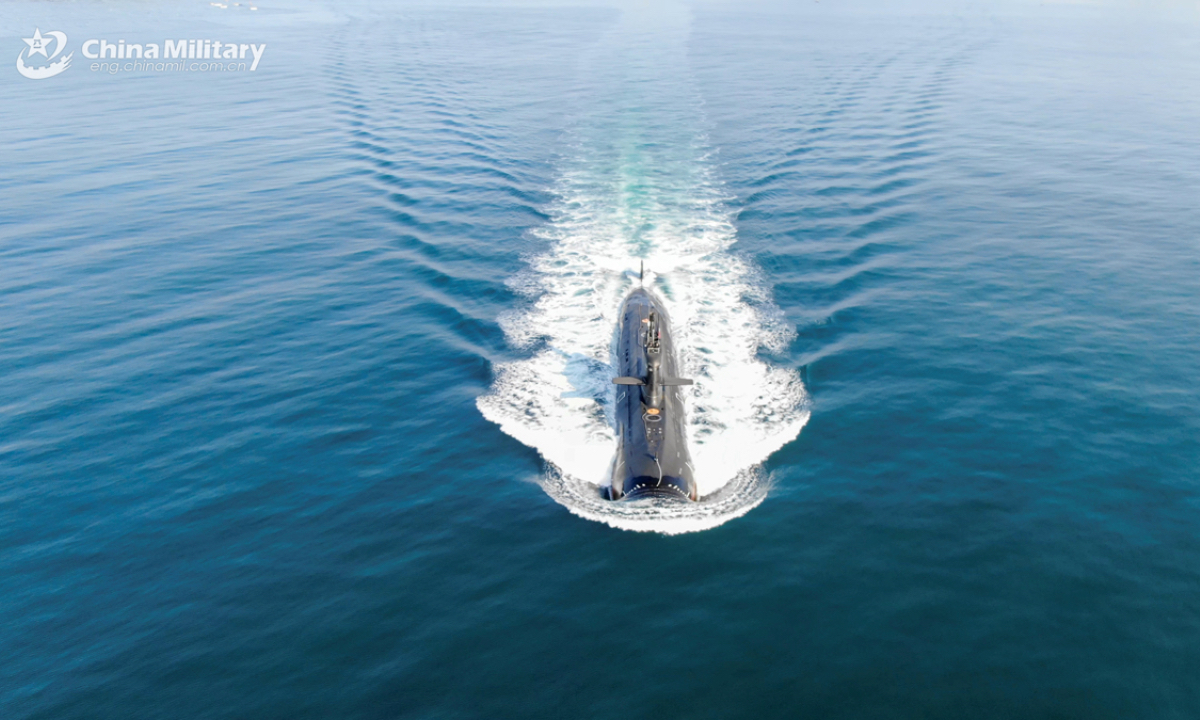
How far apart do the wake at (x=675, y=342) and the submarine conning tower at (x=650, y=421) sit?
869mm

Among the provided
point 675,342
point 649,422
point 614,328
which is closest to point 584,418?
point 649,422

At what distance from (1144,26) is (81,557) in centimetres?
22416

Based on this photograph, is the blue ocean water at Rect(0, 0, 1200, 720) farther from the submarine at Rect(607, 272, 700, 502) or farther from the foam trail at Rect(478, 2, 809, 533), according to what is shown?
the submarine at Rect(607, 272, 700, 502)

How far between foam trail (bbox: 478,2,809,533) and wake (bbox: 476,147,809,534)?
0.34 feet

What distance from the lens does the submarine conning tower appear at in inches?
1426

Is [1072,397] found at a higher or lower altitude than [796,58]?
lower

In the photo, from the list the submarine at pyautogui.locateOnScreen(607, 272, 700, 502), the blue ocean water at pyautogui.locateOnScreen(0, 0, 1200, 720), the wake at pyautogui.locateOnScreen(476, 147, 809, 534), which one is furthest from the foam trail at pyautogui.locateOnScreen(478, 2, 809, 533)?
the submarine at pyautogui.locateOnScreen(607, 272, 700, 502)

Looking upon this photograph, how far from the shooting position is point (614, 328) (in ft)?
171

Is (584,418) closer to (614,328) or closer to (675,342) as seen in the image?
(675,342)

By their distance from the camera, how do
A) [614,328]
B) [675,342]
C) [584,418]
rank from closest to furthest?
1. [584,418]
2. [675,342]
3. [614,328]

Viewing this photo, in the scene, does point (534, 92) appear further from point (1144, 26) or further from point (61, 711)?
point (1144, 26)

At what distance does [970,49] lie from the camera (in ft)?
444

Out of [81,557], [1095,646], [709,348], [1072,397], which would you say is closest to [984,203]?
[1072,397]

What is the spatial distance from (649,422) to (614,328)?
45.7ft
